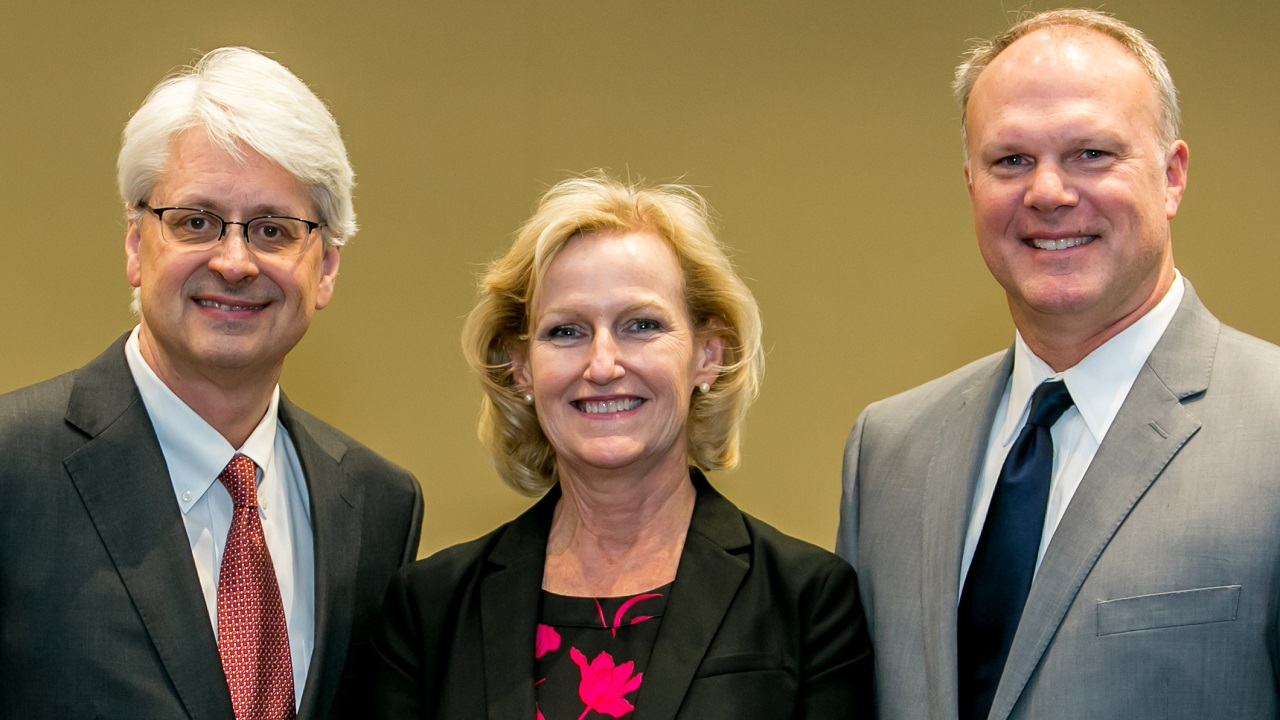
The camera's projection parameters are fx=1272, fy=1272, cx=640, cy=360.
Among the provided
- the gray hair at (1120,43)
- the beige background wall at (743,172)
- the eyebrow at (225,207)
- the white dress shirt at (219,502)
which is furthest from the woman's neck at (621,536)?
the beige background wall at (743,172)

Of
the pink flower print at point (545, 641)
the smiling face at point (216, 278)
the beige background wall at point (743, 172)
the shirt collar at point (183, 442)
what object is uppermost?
the beige background wall at point (743, 172)

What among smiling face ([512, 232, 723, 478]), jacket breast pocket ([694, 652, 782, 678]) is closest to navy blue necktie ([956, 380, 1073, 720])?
jacket breast pocket ([694, 652, 782, 678])

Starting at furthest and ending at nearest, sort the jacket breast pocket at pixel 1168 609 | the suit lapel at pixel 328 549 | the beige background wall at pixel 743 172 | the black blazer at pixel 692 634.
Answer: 1. the beige background wall at pixel 743 172
2. the suit lapel at pixel 328 549
3. the black blazer at pixel 692 634
4. the jacket breast pocket at pixel 1168 609

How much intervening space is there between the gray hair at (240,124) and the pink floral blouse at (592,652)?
35.4 inches

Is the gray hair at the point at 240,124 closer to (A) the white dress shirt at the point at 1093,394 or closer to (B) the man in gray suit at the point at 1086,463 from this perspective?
(B) the man in gray suit at the point at 1086,463

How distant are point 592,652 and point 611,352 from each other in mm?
536

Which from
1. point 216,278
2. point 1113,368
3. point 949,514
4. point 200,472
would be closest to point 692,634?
point 949,514

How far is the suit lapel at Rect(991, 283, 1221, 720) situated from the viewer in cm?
196

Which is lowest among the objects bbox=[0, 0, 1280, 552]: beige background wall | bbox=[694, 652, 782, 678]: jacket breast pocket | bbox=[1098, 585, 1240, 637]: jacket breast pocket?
bbox=[694, 652, 782, 678]: jacket breast pocket

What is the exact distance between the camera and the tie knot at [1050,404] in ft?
7.01

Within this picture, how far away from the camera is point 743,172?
4426 millimetres

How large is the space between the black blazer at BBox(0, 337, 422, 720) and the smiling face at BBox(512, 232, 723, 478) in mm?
599

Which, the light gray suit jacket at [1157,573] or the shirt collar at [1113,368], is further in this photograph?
the shirt collar at [1113,368]

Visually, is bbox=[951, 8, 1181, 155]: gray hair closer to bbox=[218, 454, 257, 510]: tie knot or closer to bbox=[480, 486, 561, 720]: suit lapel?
bbox=[480, 486, 561, 720]: suit lapel
